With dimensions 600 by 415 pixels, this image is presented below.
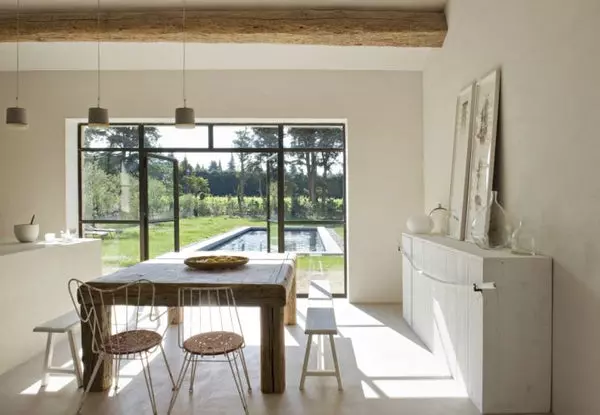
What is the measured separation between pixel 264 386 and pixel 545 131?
256 centimetres

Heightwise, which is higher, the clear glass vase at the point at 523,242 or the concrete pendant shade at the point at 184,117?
the concrete pendant shade at the point at 184,117

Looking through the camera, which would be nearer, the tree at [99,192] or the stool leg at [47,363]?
the stool leg at [47,363]

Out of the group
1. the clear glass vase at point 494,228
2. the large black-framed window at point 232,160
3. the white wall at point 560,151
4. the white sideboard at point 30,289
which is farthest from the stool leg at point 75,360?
the white wall at point 560,151

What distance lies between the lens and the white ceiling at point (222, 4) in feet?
13.2

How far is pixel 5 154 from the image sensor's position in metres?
4.96

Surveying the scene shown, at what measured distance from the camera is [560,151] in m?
2.32

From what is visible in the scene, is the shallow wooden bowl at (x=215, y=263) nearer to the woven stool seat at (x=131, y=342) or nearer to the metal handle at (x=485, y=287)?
the woven stool seat at (x=131, y=342)

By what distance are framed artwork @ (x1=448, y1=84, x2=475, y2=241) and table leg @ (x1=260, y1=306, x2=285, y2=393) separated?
1.86 m

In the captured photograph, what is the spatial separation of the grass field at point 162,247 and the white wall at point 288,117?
1.73 ft

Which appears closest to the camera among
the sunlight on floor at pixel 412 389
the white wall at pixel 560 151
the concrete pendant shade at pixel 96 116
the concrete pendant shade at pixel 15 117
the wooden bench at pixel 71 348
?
the white wall at pixel 560 151

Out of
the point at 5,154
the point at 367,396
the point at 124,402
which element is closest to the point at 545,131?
the point at 367,396

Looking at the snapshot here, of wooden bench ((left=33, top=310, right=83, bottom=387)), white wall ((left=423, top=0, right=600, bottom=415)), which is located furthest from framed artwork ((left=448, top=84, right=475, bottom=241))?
wooden bench ((left=33, top=310, right=83, bottom=387))

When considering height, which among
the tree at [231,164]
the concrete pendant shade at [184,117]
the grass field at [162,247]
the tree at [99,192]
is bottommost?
the grass field at [162,247]

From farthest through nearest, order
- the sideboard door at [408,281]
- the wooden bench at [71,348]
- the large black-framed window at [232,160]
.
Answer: the large black-framed window at [232,160] → the sideboard door at [408,281] → the wooden bench at [71,348]
